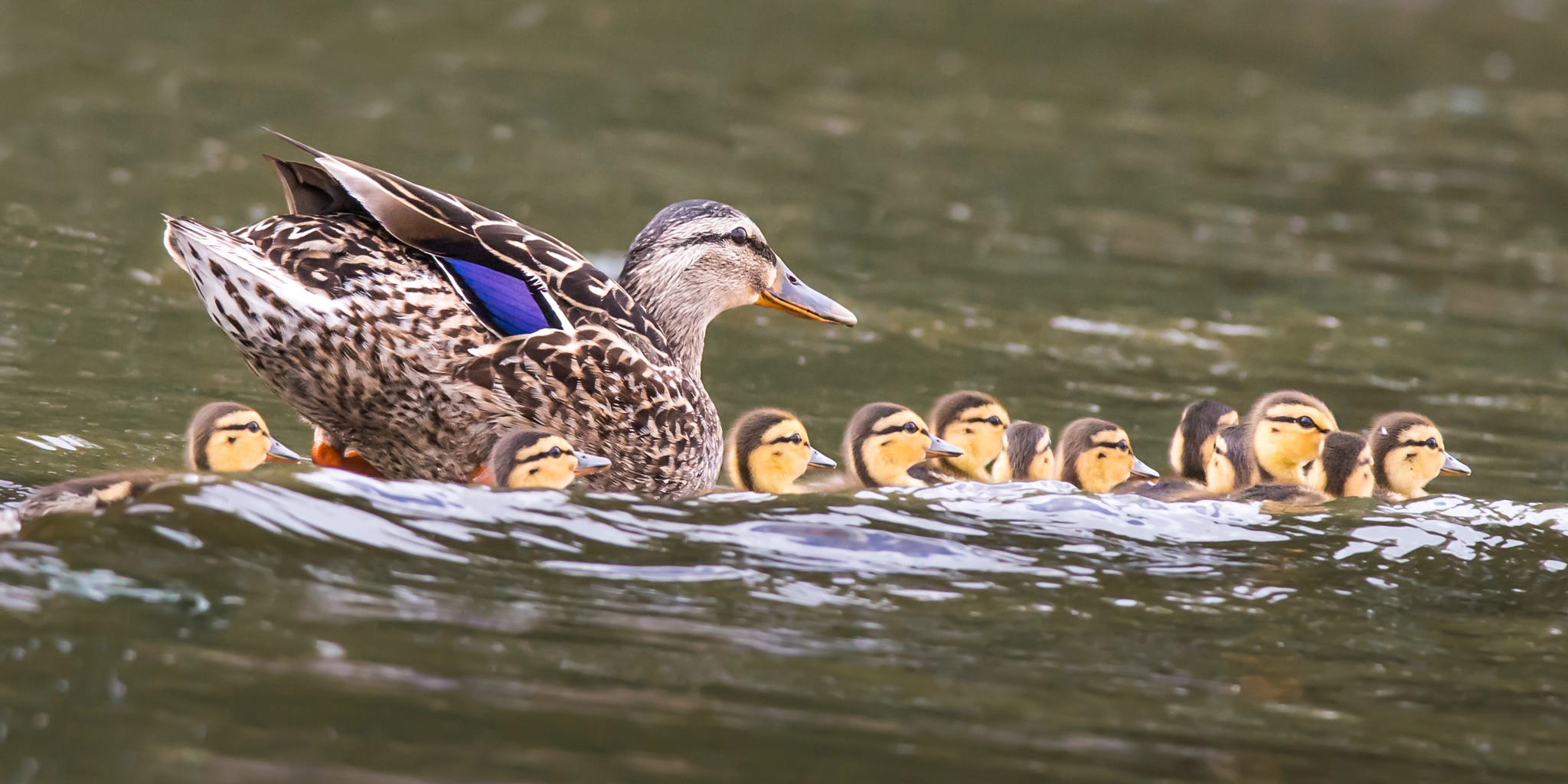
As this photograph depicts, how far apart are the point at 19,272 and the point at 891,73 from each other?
30.9 ft

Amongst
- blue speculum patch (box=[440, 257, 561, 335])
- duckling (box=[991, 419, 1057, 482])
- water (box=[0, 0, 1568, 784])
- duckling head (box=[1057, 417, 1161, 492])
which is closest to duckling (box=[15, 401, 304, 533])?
water (box=[0, 0, 1568, 784])

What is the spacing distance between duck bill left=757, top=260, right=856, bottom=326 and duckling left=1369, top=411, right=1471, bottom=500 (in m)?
1.97

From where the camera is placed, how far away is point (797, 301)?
22.4 feet

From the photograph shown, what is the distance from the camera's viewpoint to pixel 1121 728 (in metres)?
3.92

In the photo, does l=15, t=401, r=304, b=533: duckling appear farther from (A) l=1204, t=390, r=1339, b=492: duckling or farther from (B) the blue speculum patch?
(A) l=1204, t=390, r=1339, b=492: duckling

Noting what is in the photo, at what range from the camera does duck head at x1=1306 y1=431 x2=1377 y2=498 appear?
6.34 m

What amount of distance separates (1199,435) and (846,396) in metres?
1.63

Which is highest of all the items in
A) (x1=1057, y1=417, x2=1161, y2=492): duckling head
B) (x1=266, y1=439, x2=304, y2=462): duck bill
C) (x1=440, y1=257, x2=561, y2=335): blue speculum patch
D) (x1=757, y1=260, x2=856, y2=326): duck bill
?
(x1=757, y1=260, x2=856, y2=326): duck bill

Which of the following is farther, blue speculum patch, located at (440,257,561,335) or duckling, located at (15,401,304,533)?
duckling, located at (15,401,304,533)

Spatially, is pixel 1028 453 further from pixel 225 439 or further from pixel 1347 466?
pixel 225 439

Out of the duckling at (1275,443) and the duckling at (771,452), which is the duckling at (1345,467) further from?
the duckling at (771,452)

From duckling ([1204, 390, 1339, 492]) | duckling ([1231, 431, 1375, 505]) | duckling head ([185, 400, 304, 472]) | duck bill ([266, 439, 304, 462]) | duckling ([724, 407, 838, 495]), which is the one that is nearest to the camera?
duckling head ([185, 400, 304, 472])

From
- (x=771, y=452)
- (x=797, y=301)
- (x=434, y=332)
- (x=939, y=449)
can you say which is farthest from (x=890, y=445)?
(x=434, y=332)

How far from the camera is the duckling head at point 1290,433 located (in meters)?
6.59
